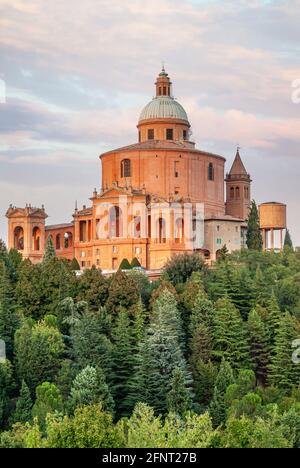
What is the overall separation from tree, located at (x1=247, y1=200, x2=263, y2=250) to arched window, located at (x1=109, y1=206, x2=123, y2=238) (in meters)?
6.82

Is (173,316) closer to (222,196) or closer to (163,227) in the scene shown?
(163,227)

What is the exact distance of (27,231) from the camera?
75.3 m

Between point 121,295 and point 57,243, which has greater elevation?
point 57,243

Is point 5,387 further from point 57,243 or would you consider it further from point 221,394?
point 57,243

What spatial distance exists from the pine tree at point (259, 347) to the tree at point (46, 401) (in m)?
9.73

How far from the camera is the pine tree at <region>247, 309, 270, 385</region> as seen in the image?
53875 mm

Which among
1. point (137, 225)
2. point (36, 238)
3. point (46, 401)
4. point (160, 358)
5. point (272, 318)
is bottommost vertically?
point (46, 401)

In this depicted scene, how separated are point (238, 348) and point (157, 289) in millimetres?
5410

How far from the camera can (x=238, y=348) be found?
174ft

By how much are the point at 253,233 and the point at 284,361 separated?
19556mm

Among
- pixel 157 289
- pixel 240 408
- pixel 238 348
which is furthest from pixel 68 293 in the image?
pixel 240 408

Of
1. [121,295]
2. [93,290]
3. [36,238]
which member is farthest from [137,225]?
[121,295]

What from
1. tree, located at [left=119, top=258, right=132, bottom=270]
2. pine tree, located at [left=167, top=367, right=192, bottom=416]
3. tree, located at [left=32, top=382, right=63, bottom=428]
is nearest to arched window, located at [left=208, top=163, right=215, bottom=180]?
tree, located at [left=119, top=258, right=132, bottom=270]
